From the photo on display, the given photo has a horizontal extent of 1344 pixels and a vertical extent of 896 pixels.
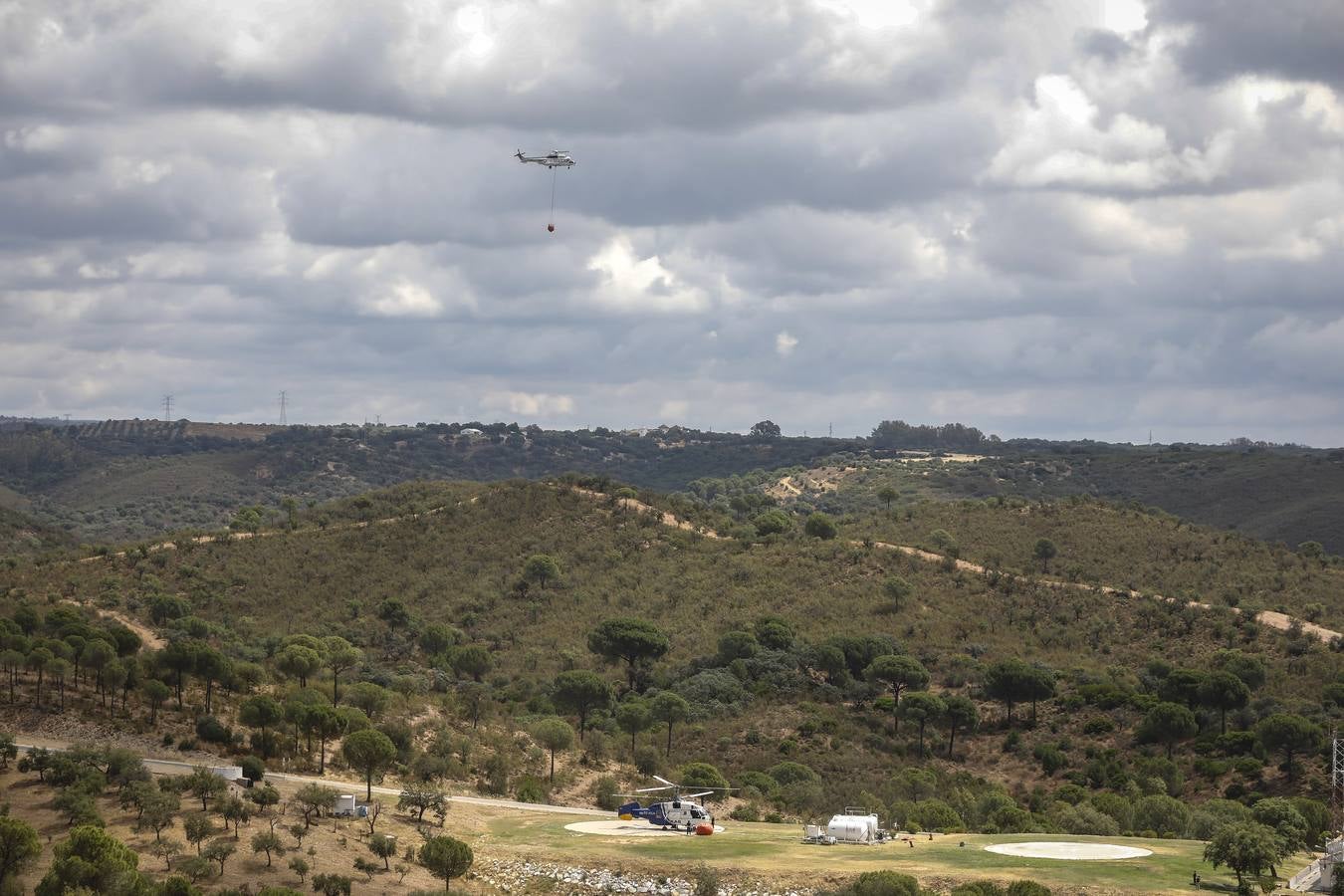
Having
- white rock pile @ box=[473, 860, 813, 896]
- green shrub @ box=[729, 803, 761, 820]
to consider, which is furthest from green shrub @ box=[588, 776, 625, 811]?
white rock pile @ box=[473, 860, 813, 896]

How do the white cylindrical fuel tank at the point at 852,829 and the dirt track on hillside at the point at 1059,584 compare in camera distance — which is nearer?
the white cylindrical fuel tank at the point at 852,829

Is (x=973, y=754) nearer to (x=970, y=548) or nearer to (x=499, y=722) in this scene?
(x=499, y=722)

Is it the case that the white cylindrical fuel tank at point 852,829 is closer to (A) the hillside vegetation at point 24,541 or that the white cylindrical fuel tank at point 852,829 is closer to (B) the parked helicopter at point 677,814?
(B) the parked helicopter at point 677,814

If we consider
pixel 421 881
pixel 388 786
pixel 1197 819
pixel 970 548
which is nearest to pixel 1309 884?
pixel 1197 819

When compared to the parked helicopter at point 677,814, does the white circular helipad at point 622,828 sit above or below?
below

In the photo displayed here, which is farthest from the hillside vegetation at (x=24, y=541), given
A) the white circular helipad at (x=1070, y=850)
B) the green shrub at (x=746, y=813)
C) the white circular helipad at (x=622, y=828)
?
the white circular helipad at (x=1070, y=850)
